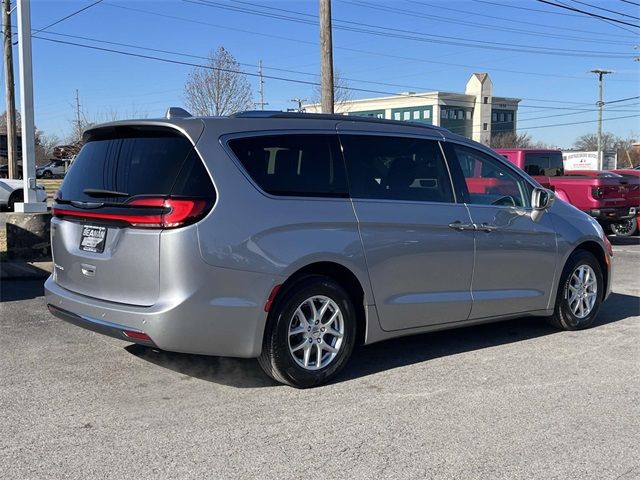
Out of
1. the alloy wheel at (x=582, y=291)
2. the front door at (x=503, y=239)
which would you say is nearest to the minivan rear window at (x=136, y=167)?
the front door at (x=503, y=239)

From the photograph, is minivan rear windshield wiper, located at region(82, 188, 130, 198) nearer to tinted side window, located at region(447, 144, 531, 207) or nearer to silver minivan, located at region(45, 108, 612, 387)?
silver minivan, located at region(45, 108, 612, 387)

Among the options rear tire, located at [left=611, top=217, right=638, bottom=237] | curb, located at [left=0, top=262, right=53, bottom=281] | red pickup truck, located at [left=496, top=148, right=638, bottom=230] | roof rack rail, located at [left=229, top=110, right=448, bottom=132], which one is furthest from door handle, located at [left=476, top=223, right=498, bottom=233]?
rear tire, located at [left=611, top=217, right=638, bottom=237]

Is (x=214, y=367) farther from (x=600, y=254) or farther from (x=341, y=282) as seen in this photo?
(x=600, y=254)

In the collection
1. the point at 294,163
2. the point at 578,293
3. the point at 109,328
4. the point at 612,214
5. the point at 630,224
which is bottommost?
the point at 578,293

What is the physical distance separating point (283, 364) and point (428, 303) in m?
1.34

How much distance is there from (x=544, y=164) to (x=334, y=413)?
452 inches

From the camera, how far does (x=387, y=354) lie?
18.3 ft

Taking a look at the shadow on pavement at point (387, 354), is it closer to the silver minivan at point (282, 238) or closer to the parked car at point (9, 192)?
the silver minivan at point (282, 238)

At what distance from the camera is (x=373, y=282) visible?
4832 millimetres

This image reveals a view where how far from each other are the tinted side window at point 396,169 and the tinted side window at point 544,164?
920cm

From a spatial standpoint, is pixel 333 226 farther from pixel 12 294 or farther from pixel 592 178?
pixel 592 178

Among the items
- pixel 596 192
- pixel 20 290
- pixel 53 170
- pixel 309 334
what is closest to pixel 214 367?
pixel 309 334

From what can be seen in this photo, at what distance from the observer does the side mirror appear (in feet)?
19.4

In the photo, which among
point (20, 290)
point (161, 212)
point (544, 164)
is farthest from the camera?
point (544, 164)
